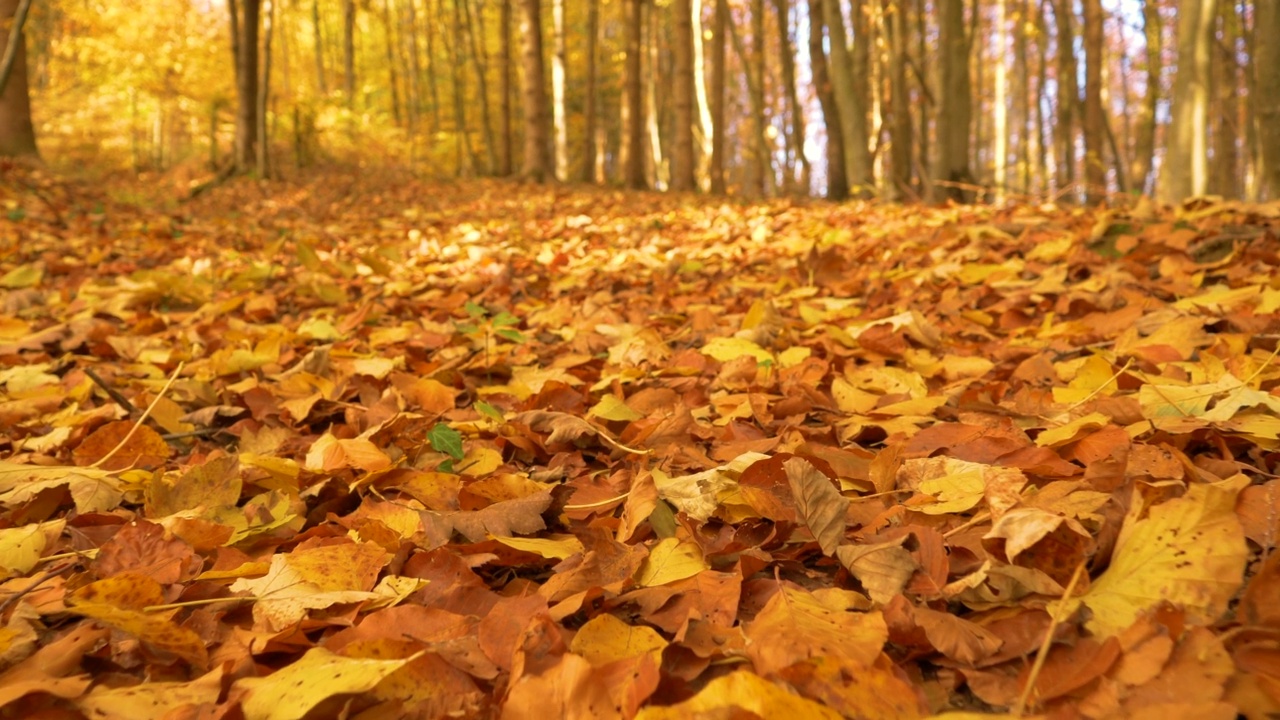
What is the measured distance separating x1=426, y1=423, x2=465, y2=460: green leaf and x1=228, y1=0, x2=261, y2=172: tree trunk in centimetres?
996

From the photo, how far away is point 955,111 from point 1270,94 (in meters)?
2.45

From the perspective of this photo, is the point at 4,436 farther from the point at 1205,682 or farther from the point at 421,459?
the point at 1205,682

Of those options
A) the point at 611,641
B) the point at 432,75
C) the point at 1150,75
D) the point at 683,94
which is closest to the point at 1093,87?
the point at 683,94

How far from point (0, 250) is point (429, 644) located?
4.63 metres

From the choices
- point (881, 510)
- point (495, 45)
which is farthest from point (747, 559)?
point (495, 45)

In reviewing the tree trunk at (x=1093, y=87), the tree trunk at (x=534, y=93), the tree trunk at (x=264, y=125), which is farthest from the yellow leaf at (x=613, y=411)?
the tree trunk at (x=1093, y=87)

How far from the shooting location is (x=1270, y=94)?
188 inches

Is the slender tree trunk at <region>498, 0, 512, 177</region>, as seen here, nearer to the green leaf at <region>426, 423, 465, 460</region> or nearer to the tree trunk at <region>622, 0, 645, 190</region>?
the tree trunk at <region>622, 0, 645, 190</region>

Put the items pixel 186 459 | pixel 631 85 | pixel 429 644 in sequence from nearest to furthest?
pixel 429 644, pixel 186 459, pixel 631 85

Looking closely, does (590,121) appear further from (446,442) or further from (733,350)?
(446,442)

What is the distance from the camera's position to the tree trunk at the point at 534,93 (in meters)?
10.3

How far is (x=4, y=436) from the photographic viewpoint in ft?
5.77

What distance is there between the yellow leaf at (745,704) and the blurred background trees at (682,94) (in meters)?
3.81

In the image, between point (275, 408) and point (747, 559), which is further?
point (275, 408)
